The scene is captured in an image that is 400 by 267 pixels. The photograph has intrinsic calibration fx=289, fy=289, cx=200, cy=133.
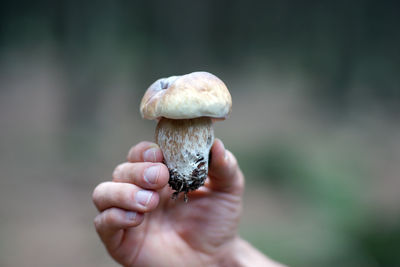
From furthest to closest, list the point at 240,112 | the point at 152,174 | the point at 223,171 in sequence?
the point at 240,112
the point at 223,171
the point at 152,174

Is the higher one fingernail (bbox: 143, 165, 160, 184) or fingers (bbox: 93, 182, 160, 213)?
fingernail (bbox: 143, 165, 160, 184)

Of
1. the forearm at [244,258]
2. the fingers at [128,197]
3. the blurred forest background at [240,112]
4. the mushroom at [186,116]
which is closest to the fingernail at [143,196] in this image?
the fingers at [128,197]

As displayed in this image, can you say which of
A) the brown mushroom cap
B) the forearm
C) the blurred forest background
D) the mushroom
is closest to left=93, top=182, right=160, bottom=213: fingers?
the mushroom

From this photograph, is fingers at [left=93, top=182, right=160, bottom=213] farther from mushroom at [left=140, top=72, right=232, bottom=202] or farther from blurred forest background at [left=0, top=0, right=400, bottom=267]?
blurred forest background at [left=0, top=0, right=400, bottom=267]

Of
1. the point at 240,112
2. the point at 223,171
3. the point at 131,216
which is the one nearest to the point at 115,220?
the point at 131,216

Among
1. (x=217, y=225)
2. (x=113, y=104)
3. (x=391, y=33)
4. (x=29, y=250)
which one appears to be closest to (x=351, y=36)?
(x=391, y=33)

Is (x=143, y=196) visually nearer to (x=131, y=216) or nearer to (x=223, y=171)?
(x=131, y=216)
